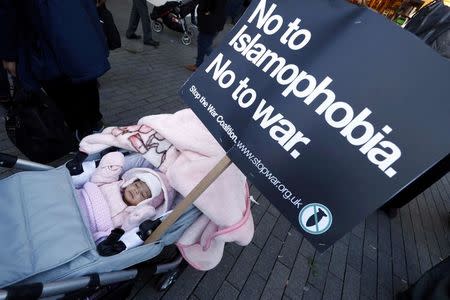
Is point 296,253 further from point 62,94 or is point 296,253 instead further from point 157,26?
point 157,26

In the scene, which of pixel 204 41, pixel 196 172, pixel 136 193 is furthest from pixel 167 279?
pixel 204 41

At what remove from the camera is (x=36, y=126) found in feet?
8.05

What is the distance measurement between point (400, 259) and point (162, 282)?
2.75 metres

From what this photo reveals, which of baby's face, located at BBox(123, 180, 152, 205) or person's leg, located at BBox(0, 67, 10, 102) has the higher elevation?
baby's face, located at BBox(123, 180, 152, 205)

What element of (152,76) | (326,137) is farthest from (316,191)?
(152,76)

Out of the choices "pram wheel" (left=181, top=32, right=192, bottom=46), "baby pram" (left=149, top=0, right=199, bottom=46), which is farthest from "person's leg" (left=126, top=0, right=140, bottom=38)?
"pram wheel" (left=181, top=32, right=192, bottom=46)

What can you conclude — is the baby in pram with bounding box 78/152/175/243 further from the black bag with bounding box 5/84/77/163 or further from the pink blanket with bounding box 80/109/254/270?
the black bag with bounding box 5/84/77/163

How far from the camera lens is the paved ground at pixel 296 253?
96.2 inches

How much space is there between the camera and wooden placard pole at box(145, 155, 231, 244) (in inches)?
50.1

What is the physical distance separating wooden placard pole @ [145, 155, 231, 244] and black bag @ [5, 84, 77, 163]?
1565 mm

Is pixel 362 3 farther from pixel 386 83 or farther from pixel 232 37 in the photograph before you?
pixel 232 37

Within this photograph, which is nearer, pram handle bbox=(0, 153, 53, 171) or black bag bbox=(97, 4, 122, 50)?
pram handle bbox=(0, 153, 53, 171)

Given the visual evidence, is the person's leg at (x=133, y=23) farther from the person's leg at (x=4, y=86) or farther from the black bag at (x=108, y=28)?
the person's leg at (x=4, y=86)

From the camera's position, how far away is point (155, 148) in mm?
1990
